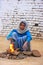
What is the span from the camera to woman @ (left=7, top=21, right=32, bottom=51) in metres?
7.05

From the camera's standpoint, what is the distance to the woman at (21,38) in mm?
7047

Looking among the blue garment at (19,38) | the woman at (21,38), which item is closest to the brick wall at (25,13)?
the woman at (21,38)

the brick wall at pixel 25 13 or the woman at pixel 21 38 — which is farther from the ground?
the brick wall at pixel 25 13

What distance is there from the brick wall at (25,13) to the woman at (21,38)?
12.0ft

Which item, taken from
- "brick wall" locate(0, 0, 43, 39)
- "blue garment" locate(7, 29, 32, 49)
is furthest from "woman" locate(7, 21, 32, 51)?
"brick wall" locate(0, 0, 43, 39)

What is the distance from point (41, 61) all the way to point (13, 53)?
76 cm

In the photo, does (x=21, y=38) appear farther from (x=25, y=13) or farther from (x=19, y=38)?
(x=25, y=13)

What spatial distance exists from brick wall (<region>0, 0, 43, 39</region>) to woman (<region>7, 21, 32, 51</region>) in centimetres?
364

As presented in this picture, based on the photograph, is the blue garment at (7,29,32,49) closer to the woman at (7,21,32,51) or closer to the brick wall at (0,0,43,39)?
the woman at (7,21,32,51)

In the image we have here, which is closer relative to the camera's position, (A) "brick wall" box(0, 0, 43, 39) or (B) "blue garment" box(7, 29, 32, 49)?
(B) "blue garment" box(7, 29, 32, 49)

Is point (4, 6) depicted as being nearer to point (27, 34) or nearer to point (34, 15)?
point (34, 15)

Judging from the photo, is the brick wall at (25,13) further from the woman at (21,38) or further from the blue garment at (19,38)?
the blue garment at (19,38)

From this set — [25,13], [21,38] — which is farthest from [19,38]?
[25,13]

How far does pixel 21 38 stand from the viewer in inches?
278
